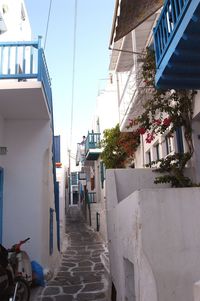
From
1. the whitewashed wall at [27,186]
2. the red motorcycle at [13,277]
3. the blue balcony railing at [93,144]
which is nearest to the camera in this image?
the red motorcycle at [13,277]

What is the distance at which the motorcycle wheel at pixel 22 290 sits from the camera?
630 centimetres

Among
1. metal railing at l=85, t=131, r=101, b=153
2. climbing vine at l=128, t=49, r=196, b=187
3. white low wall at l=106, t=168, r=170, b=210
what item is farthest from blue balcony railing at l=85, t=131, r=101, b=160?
climbing vine at l=128, t=49, r=196, b=187

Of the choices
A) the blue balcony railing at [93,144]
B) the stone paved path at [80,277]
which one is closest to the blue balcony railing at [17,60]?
the stone paved path at [80,277]

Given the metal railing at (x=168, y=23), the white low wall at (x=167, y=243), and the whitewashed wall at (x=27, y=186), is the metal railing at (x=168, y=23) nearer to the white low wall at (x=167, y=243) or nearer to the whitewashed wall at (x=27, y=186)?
the white low wall at (x=167, y=243)

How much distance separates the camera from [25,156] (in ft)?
29.2

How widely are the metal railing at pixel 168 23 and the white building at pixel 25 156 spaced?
2973 millimetres

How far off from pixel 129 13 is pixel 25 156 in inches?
171

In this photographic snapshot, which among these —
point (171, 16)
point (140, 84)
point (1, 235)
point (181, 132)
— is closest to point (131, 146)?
point (140, 84)

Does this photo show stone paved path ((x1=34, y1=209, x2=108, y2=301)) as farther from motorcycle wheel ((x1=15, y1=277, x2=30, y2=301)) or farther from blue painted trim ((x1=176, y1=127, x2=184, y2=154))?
blue painted trim ((x1=176, y1=127, x2=184, y2=154))

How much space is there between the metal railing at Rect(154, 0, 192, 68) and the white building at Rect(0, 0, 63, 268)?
2.97 meters

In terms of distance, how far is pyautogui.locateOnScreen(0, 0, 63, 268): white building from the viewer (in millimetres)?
7789

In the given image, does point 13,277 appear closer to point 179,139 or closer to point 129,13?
point 179,139

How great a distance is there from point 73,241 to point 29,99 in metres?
10.8

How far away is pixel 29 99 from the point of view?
796cm
